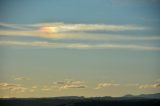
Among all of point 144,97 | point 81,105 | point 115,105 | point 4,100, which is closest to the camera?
point 4,100

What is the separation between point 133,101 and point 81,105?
1101mm

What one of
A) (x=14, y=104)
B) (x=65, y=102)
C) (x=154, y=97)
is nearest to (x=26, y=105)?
(x=14, y=104)

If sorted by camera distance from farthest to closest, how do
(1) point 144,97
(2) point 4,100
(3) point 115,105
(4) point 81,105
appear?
(4) point 81,105 < (3) point 115,105 < (1) point 144,97 < (2) point 4,100

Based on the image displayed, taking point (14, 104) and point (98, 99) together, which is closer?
point (14, 104)

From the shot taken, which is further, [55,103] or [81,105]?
[81,105]

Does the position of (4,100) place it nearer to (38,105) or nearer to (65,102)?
(38,105)

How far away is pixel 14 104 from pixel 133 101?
1.16m

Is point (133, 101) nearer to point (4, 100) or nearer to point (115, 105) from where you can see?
point (115, 105)

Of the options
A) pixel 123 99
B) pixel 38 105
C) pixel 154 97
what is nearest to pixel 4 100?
pixel 38 105

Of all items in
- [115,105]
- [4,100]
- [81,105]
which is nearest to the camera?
[4,100]

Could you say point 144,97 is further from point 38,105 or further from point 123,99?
point 38,105

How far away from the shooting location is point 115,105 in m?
3.83

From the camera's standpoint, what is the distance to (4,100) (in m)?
3.15

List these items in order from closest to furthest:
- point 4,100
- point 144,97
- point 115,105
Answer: point 4,100, point 144,97, point 115,105
